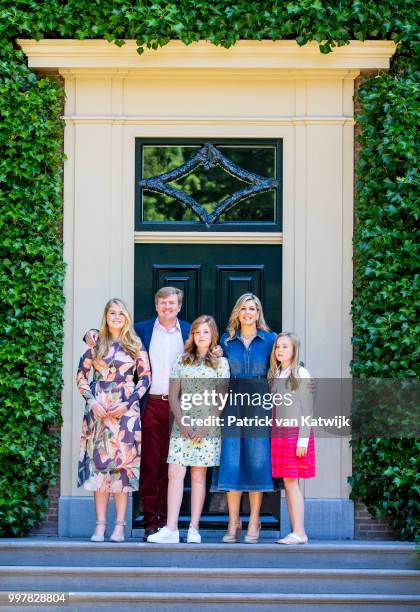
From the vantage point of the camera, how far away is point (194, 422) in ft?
31.0

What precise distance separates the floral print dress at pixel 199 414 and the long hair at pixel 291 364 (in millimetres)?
342

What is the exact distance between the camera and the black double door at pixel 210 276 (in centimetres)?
1059

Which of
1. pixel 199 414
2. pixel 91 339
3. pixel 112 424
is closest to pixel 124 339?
pixel 91 339

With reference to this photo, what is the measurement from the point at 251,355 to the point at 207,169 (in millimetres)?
1917

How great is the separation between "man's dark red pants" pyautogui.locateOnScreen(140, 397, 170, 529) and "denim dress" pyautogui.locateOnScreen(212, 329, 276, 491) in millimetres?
477

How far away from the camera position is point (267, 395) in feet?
31.2

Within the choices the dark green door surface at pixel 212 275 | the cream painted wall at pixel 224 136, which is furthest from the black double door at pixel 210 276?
the cream painted wall at pixel 224 136

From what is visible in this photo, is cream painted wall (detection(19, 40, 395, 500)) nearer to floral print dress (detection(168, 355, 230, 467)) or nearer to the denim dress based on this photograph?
the denim dress

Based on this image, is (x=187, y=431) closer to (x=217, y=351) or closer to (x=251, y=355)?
(x=217, y=351)

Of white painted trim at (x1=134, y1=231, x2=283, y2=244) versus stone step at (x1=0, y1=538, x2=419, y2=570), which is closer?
stone step at (x1=0, y1=538, x2=419, y2=570)

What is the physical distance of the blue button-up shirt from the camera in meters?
9.57

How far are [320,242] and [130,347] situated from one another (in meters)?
2.02

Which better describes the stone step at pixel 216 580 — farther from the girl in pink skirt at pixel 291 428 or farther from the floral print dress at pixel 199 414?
the floral print dress at pixel 199 414

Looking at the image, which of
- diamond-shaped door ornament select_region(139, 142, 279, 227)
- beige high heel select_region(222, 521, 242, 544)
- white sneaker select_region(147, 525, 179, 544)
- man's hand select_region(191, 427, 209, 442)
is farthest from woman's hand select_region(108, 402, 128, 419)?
diamond-shaped door ornament select_region(139, 142, 279, 227)
